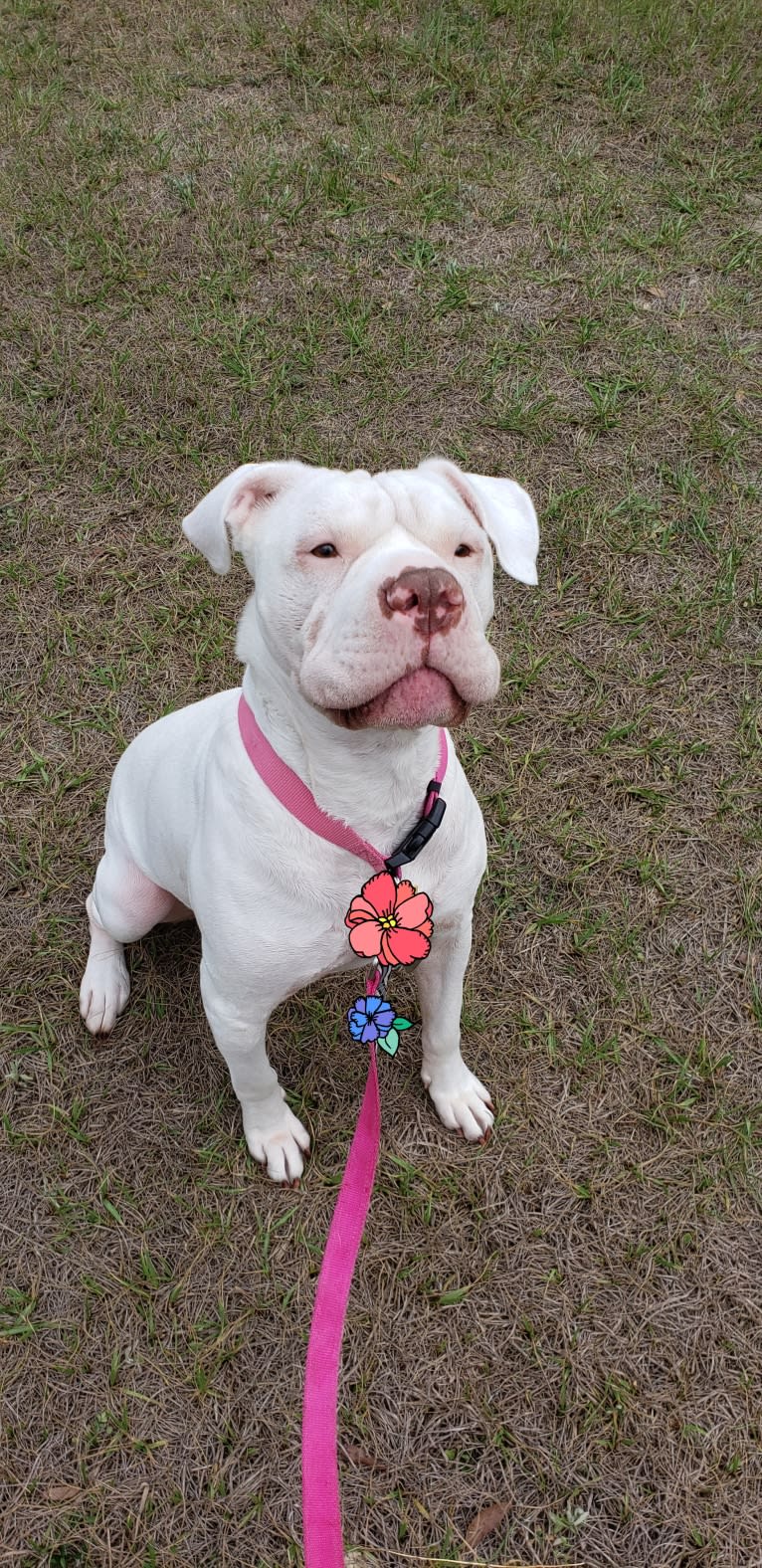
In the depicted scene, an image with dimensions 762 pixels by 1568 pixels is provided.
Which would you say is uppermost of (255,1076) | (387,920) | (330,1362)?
(387,920)

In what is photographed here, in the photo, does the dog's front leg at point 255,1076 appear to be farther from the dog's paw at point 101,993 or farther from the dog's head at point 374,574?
the dog's head at point 374,574

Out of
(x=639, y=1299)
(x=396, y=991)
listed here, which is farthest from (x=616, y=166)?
(x=639, y=1299)

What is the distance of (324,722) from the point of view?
A: 6.66 feet

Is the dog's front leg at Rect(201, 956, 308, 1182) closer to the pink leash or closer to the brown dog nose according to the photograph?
the pink leash

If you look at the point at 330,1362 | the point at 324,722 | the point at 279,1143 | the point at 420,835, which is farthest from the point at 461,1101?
the point at 324,722

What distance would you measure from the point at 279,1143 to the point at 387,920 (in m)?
1.12

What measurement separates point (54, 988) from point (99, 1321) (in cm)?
98

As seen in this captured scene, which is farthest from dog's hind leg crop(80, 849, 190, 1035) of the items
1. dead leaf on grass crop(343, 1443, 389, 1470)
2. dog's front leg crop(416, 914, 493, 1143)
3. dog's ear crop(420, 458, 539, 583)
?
dog's ear crop(420, 458, 539, 583)

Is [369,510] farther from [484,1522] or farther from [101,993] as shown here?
[484,1522]

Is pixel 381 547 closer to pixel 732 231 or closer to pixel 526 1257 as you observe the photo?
pixel 526 1257

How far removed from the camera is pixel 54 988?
3.38 metres

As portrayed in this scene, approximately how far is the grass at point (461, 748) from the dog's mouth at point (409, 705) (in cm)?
164

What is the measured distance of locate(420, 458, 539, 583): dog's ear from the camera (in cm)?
212

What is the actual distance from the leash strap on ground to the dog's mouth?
0.83 m
